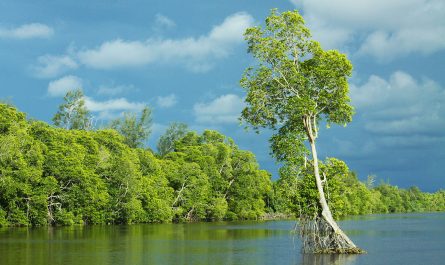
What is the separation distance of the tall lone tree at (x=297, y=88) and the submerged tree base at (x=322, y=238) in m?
0.08

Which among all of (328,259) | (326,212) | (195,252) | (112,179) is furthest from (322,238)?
(112,179)

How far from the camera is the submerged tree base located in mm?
40156

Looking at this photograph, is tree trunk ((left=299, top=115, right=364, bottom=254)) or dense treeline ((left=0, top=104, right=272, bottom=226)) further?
dense treeline ((left=0, top=104, right=272, bottom=226))

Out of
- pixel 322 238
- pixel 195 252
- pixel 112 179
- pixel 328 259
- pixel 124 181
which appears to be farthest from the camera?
pixel 112 179

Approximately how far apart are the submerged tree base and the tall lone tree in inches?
3.1

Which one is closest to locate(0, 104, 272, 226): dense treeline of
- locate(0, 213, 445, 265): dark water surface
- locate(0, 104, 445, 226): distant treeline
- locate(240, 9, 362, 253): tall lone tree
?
locate(0, 104, 445, 226): distant treeline

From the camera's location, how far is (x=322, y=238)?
4062cm

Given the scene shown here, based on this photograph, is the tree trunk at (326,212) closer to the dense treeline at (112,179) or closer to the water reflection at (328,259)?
the water reflection at (328,259)

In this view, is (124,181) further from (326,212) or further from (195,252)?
(326,212)

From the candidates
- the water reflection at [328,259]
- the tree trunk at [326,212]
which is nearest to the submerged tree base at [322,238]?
Result: the tree trunk at [326,212]

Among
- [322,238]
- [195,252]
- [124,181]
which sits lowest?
[195,252]

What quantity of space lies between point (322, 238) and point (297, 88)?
11783mm

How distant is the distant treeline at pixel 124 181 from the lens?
74.9 m

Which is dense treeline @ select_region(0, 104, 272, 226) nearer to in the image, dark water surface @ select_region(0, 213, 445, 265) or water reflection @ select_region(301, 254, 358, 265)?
dark water surface @ select_region(0, 213, 445, 265)
